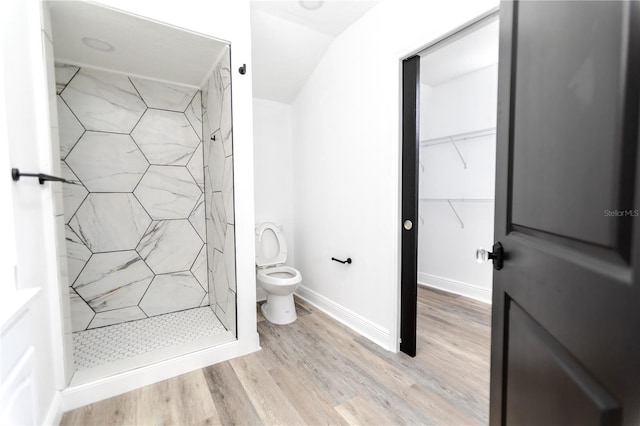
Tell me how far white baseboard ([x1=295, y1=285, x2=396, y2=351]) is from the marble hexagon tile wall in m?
1.01

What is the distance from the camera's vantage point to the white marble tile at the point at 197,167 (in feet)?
8.54

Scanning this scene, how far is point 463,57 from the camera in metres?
2.56

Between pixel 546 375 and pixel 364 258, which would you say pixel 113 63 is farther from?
pixel 546 375

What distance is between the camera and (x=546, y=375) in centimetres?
63

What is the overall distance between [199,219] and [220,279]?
27.1 inches

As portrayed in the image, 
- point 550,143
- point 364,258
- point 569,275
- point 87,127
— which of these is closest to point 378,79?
point 364,258

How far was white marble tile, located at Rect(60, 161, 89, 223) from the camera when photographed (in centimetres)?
213

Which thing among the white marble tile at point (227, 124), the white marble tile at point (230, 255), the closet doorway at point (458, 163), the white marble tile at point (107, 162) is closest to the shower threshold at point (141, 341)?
the white marble tile at point (230, 255)

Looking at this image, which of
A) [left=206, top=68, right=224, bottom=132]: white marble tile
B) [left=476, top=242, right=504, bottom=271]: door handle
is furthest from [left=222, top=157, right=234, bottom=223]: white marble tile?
[left=476, top=242, right=504, bottom=271]: door handle

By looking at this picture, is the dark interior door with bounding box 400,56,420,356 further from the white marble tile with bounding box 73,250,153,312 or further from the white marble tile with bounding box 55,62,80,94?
the white marble tile with bounding box 55,62,80,94

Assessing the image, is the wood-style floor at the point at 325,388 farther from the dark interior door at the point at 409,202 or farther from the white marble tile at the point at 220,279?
the white marble tile at the point at 220,279

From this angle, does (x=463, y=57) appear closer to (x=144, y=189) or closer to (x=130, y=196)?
(x=144, y=189)

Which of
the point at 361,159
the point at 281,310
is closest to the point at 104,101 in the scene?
the point at 361,159

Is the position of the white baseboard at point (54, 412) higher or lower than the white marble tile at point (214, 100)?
lower
